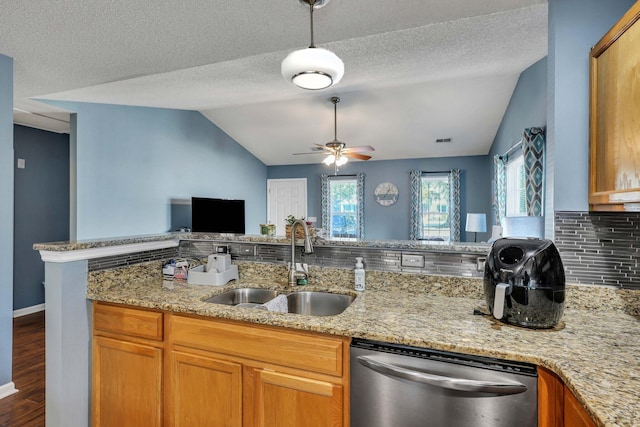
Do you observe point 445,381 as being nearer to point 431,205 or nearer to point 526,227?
point 526,227

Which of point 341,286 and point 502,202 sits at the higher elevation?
point 502,202

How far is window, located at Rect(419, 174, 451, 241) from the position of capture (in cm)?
636

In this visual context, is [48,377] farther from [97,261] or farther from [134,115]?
[134,115]

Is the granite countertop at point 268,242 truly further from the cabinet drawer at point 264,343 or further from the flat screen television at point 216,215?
the flat screen television at point 216,215

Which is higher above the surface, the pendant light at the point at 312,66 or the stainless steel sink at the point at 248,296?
the pendant light at the point at 312,66

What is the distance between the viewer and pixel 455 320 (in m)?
1.32

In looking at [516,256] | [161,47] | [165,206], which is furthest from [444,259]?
[165,206]

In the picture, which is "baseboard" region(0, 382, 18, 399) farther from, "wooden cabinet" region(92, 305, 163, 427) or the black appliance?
the black appliance

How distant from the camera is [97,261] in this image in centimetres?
180

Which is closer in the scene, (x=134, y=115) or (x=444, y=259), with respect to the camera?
(x=444, y=259)

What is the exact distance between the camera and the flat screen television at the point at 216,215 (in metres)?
4.61

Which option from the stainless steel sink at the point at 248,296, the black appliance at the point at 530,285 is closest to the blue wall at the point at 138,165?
the stainless steel sink at the point at 248,296

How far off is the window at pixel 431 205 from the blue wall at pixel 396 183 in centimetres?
15

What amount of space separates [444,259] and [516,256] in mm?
451
